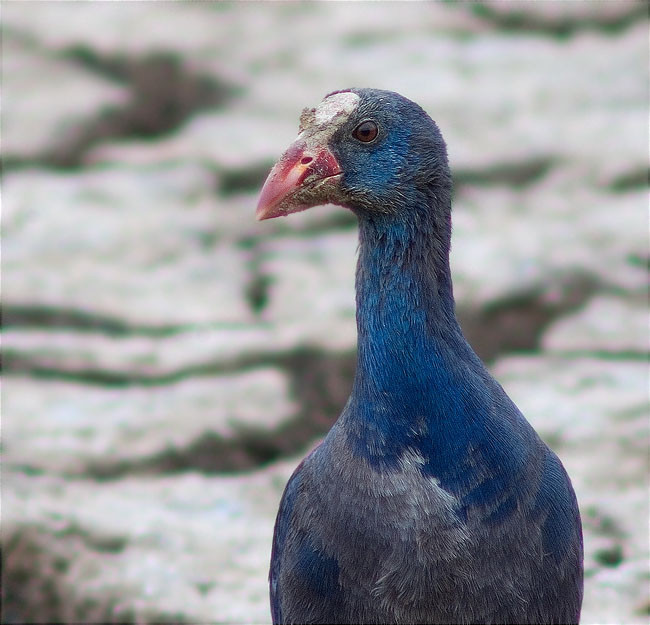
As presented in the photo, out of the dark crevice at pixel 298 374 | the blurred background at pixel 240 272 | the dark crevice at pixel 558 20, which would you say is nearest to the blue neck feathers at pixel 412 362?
the blurred background at pixel 240 272

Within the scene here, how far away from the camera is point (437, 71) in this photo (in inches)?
231

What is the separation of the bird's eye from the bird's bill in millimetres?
69

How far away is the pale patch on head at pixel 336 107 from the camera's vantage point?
2268 millimetres

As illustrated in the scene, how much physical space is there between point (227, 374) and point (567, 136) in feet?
7.55

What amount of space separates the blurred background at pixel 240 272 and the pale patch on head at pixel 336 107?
1.57 meters

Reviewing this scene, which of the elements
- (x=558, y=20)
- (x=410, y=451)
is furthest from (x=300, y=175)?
(x=558, y=20)

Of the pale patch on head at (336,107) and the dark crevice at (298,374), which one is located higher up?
the pale patch on head at (336,107)

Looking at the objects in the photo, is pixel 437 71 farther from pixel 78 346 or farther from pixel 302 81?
pixel 78 346

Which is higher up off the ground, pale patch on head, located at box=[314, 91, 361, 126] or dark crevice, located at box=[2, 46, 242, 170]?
dark crevice, located at box=[2, 46, 242, 170]

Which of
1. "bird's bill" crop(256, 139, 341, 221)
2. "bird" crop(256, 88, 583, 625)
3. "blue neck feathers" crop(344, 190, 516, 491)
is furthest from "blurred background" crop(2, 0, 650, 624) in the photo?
"bird's bill" crop(256, 139, 341, 221)

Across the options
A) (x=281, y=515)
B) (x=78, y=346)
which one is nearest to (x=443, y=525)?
(x=281, y=515)

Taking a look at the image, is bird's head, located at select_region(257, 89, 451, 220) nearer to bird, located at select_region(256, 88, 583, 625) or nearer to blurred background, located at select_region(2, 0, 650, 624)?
bird, located at select_region(256, 88, 583, 625)

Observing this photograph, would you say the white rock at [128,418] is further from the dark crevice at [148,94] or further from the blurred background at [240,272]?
the dark crevice at [148,94]

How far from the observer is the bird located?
218cm
